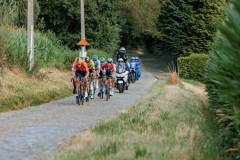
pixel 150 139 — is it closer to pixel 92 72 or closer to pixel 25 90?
pixel 25 90

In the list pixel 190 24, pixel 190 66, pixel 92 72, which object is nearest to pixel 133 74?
pixel 190 66

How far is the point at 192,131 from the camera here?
12211mm

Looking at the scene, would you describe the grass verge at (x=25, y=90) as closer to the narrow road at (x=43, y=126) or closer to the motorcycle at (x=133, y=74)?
the narrow road at (x=43, y=126)

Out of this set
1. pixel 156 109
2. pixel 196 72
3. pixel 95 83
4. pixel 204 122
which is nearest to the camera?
pixel 204 122

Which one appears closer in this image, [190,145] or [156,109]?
[190,145]

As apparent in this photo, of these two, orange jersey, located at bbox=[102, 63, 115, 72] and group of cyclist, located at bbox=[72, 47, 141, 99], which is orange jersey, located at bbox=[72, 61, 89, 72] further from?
orange jersey, located at bbox=[102, 63, 115, 72]

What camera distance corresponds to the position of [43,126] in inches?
575

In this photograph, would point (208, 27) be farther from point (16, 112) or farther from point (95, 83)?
point (16, 112)

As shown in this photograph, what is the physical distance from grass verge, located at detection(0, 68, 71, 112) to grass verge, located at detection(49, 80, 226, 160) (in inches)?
238

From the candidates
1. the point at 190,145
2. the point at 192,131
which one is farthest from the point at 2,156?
the point at 192,131

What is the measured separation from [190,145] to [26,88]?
1302cm

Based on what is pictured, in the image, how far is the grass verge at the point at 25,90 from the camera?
67.3 feet

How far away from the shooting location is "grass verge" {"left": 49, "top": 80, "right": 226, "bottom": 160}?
31.5ft

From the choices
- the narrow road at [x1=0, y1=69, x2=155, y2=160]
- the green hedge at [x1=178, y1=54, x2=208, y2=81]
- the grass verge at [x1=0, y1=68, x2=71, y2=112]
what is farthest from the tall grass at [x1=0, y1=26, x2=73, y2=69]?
the green hedge at [x1=178, y1=54, x2=208, y2=81]
